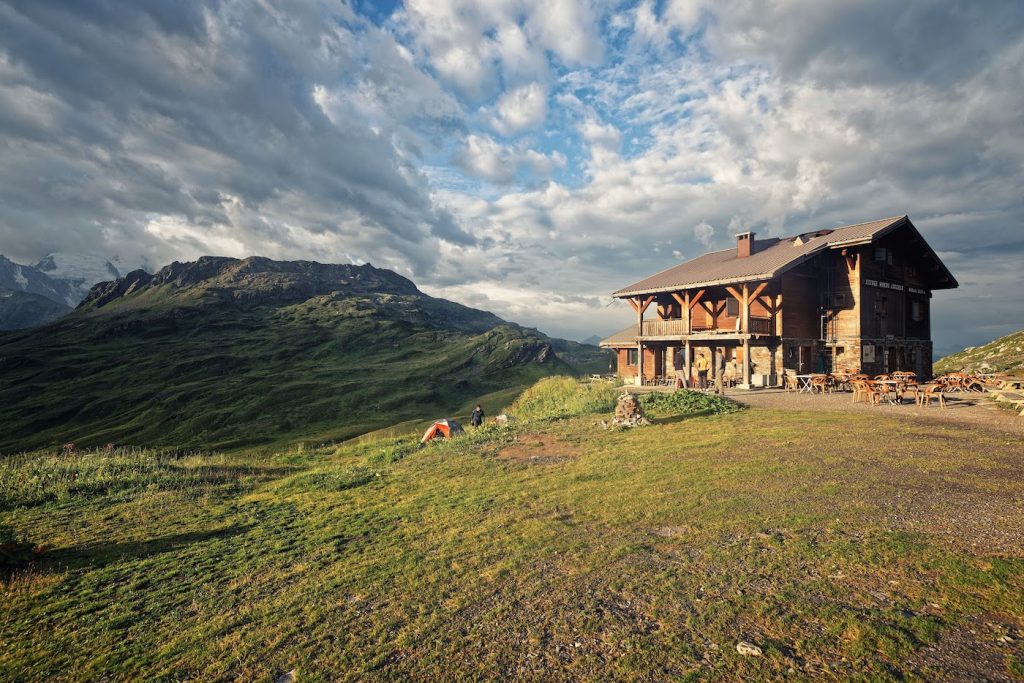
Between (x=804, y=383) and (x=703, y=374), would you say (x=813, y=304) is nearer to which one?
(x=804, y=383)

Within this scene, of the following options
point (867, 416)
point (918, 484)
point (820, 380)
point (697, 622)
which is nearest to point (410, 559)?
point (697, 622)

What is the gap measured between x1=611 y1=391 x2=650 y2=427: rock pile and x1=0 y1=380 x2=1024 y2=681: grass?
4.49 m

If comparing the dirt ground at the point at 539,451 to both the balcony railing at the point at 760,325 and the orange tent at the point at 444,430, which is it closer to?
the orange tent at the point at 444,430

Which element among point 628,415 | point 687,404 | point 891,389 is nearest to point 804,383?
point 891,389

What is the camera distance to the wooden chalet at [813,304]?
2880 centimetres

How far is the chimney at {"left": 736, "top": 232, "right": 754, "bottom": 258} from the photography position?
33.8 metres

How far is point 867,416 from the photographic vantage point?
16531 millimetres

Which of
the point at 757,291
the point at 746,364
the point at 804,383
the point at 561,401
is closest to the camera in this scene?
the point at 561,401

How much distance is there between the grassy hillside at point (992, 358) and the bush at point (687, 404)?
1230 inches

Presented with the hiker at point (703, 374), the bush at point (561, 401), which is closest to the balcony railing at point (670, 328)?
the hiker at point (703, 374)

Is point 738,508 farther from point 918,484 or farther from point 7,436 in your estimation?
point 7,436

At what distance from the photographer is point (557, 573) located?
6375mm

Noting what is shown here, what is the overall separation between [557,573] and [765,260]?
1130 inches

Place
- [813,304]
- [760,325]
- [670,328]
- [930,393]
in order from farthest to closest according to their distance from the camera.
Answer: [670,328], [813,304], [760,325], [930,393]
